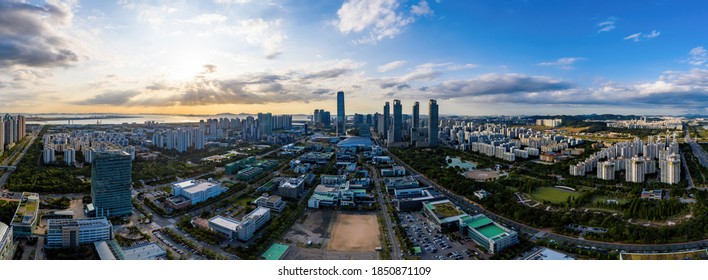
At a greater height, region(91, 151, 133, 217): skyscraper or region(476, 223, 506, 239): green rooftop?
region(91, 151, 133, 217): skyscraper

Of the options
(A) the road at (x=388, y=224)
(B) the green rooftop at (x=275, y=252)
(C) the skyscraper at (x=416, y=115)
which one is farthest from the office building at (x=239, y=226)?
(C) the skyscraper at (x=416, y=115)

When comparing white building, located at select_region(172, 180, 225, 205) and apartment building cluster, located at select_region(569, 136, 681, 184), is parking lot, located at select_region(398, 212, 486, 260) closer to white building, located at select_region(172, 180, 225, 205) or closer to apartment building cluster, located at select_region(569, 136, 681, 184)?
white building, located at select_region(172, 180, 225, 205)

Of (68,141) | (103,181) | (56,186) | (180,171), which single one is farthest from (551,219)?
(68,141)

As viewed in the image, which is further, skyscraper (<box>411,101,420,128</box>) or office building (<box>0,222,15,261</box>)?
skyscraper (<box>411,101,420,128</box>)

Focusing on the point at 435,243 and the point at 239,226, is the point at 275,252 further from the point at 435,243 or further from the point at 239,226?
the point at 435,243

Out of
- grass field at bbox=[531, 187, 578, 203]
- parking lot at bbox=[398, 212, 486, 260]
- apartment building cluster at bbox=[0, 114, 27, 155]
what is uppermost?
apartment building cluster at bbox=[0, 114, 27, 155]

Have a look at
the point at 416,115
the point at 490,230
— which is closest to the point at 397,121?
the point at 416,115

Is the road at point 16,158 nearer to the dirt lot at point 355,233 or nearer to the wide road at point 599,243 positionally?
the dirt lot at point 355,233

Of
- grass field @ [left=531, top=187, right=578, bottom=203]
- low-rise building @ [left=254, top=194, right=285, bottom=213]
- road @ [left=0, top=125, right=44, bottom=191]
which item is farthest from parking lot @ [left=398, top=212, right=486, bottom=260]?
road @ [left=0, top=125, right=44, bottom=191]
